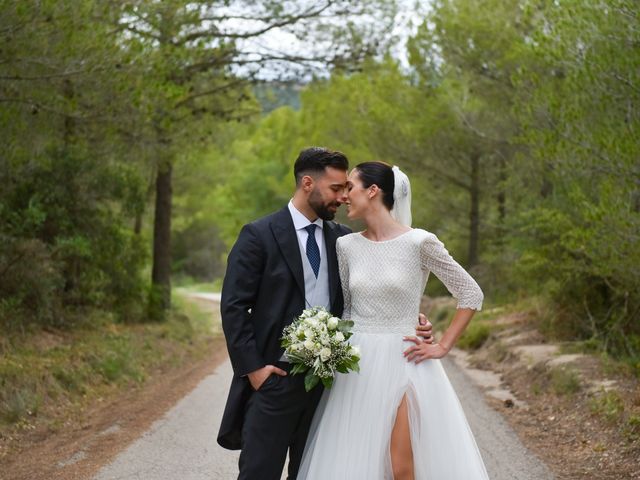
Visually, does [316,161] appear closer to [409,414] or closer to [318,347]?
[318,347]

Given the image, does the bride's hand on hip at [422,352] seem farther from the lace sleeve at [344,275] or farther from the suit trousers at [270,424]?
the suit trousers at [270,424]

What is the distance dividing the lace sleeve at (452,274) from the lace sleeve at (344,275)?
17.2 inches

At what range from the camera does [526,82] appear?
15.2 m

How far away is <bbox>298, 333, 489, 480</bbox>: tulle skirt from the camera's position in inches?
185

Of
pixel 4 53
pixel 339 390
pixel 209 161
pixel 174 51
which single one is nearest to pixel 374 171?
pixel 339 390

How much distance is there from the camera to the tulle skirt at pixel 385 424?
470cm

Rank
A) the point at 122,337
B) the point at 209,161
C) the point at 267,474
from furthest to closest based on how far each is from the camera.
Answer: the point at 209,161
the point at 122,337
the point at 267,474

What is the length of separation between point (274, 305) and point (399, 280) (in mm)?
685

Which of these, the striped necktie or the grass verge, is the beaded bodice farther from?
the grass verge

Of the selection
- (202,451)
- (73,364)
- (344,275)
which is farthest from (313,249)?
(73,364)

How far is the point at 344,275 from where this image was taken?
16.6 ft

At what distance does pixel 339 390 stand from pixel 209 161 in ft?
92.2

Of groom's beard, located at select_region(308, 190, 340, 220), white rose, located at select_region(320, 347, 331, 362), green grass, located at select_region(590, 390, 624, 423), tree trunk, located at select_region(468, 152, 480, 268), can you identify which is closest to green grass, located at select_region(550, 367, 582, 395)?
green grass, located at select_region(590, 390, 624, 423)

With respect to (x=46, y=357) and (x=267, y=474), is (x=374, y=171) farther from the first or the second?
(x=46, y=357)
